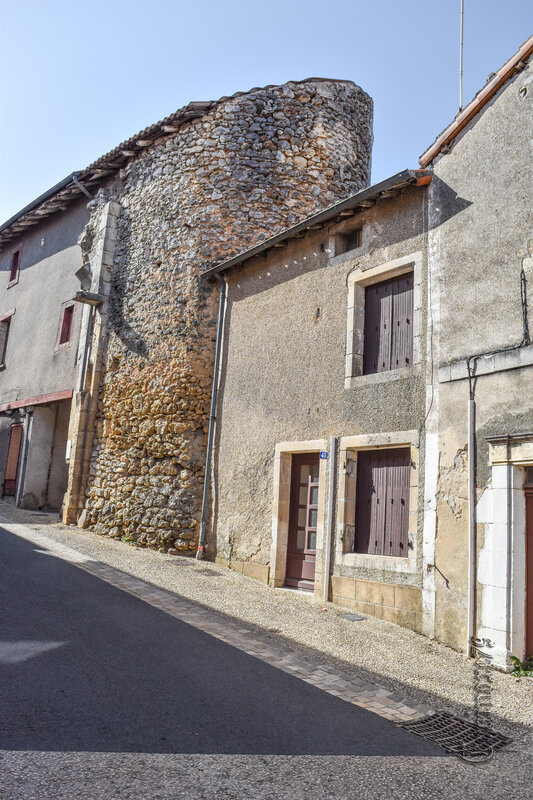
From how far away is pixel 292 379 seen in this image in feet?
27.8

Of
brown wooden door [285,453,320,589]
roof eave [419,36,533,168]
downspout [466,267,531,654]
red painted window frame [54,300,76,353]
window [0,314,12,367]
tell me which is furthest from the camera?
window [0,314,12,367]

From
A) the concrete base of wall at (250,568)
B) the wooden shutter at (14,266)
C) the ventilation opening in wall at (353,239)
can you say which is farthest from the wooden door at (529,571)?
the wooden shutter at (14,266)

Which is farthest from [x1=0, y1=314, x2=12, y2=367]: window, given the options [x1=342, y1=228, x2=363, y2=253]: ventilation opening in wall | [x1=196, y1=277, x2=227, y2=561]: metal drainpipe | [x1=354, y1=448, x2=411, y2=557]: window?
[x1=354, y1=448, x2=411, y2=557]: window

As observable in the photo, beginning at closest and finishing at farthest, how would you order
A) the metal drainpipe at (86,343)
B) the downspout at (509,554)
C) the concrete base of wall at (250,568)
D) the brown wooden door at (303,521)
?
the downspout at (509,554)
the brown wooden door at (303,521)
the concrete base of wall at (250,568)
the metal drainpipe at (86,343)

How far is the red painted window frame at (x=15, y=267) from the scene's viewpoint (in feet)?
57.2

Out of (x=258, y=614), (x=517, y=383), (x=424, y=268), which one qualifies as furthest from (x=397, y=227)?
(x=258, y=614)

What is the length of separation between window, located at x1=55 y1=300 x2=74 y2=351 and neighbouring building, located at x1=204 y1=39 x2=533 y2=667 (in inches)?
252

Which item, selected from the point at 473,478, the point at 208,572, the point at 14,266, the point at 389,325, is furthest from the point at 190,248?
the point at 14,266

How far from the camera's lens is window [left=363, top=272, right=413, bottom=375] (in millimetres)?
7273

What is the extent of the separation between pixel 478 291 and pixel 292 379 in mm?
2936

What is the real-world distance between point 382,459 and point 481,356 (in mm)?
1777

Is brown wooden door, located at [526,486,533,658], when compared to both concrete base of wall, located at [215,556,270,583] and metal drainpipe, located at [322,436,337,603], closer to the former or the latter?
metal drainpipe, located at [322,436,337,603]

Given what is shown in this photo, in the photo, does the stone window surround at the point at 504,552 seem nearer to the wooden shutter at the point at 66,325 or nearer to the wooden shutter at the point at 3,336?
the wooden shutter at the point at 66,325

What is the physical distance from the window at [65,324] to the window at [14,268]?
12.5 feet
